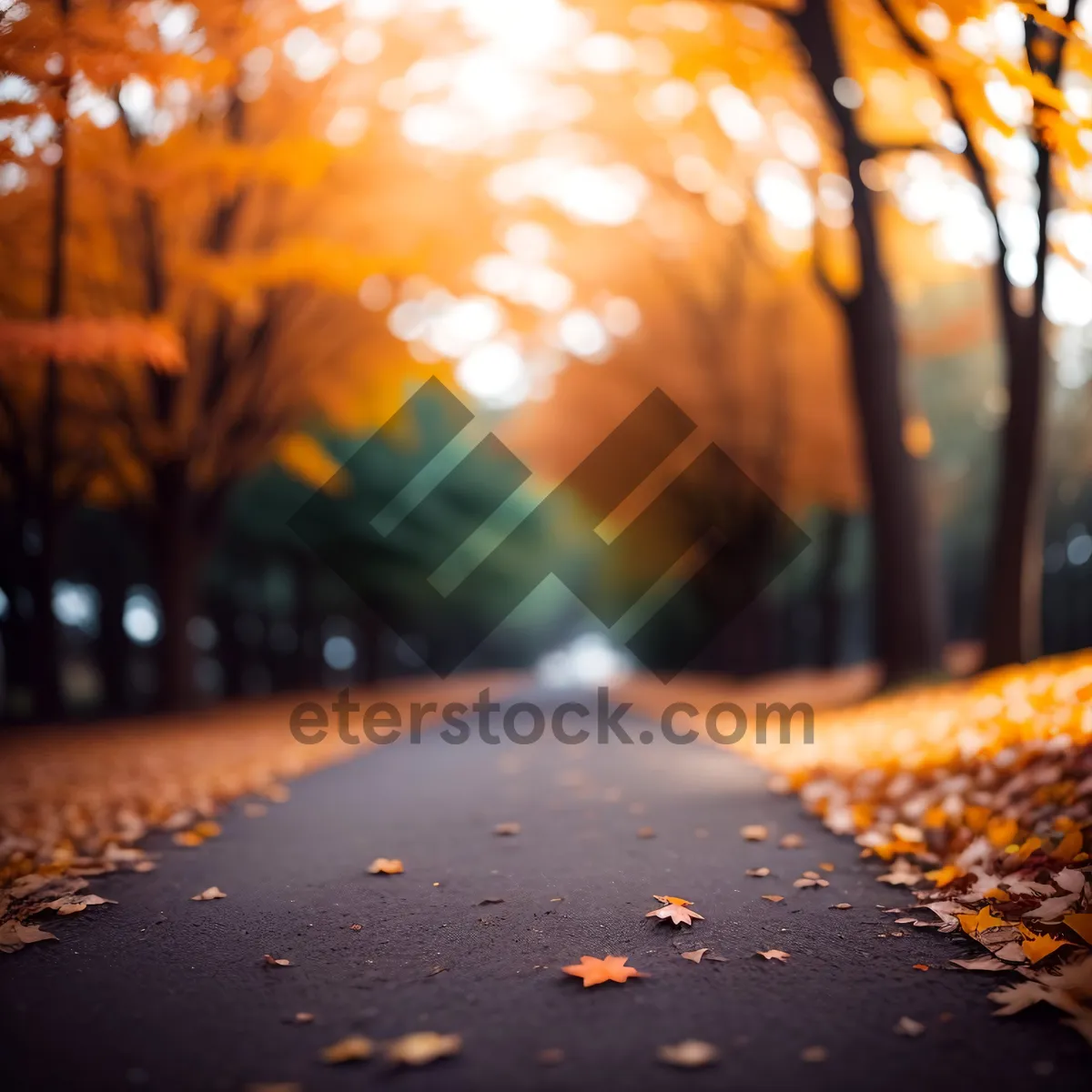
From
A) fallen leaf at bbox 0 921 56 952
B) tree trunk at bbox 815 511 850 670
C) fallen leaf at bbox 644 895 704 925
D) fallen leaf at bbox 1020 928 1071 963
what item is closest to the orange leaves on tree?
fallen leaf at bbox 0 921 56 952

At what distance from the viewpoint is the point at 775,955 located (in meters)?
3.15

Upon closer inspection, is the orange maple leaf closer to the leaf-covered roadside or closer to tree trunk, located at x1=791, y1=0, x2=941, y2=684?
the leaf-covered roadside

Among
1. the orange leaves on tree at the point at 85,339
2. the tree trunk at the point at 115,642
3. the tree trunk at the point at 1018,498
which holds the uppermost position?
the orange leaves on tree at the point at 85,339

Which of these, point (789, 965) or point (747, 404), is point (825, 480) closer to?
point (747, 404)

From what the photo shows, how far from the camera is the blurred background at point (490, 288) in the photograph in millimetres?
8383

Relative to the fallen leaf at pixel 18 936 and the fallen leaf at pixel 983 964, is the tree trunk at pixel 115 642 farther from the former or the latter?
the fallen leaf at pixel 983 964

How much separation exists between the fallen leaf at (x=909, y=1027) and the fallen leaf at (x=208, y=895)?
278cm

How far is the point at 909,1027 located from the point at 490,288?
1059 centimetres

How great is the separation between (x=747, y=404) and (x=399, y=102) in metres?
9.86

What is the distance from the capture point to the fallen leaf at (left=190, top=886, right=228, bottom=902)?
399 centimetres

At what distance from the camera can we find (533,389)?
21.1m

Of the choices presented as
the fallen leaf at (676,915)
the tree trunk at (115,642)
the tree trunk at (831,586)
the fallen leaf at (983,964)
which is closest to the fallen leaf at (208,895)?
the fallen leaf at (676,915)

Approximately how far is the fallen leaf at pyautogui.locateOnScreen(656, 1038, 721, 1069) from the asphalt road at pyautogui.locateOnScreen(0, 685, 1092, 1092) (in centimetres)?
4

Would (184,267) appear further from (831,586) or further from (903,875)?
(831,586)
